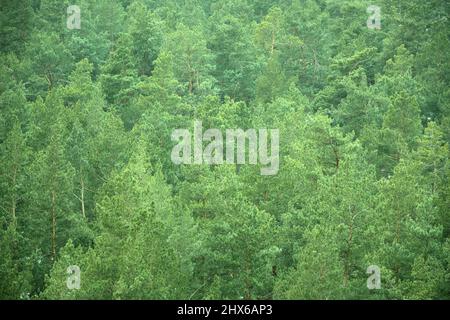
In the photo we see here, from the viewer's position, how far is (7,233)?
2716 cm

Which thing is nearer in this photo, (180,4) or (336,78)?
(336,78)

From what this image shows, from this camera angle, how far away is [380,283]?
2472 centimetres

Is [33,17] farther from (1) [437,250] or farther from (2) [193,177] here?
(1) [437,250]

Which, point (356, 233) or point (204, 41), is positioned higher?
point (204, 41)

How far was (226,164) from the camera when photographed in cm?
2952

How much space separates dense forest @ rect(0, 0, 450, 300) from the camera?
24688mm

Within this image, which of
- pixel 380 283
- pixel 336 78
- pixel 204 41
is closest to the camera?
pixel 380 283

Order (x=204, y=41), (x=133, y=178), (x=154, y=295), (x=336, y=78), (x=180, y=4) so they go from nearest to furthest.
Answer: (x=154, y=295) → (x=133, y=178) → (x=336, y=78) → (x=204, y=41) → (x=180, y=4)

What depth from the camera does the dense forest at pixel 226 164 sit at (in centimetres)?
2469

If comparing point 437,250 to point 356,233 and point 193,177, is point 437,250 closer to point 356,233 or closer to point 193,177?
point 356,233

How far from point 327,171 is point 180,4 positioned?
128 feet
